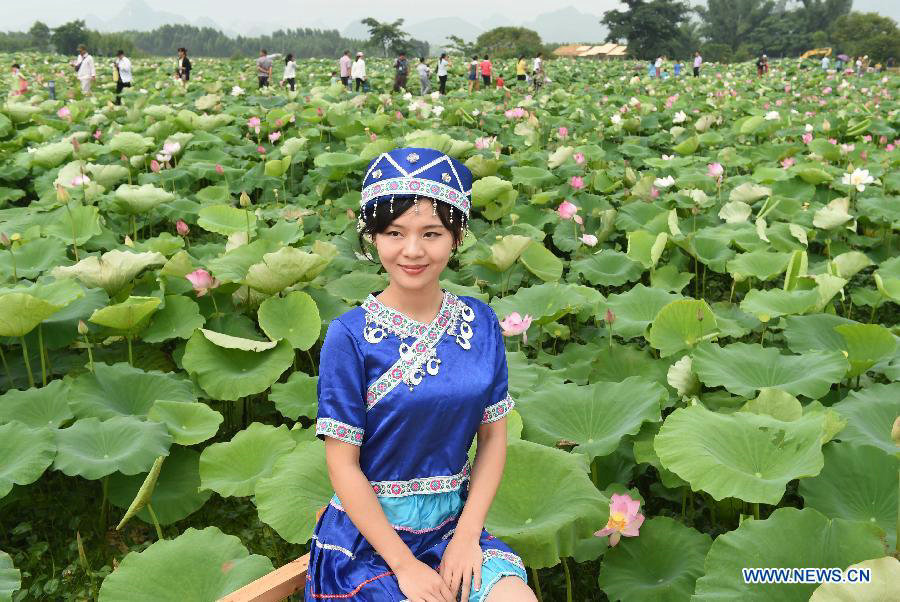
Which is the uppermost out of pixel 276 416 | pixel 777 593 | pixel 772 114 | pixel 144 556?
pixel 772 114

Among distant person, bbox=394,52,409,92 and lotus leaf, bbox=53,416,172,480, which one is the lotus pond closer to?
lotus leaf, bbox=53,416,172,480

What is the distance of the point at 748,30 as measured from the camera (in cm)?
5597

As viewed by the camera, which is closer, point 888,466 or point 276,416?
point 888,466

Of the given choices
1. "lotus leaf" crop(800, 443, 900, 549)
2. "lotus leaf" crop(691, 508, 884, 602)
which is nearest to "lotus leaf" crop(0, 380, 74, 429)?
"lotus leaf" crop(691, 508, 884, 602)

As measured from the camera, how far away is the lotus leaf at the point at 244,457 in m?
2.12

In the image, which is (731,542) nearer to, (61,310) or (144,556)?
(144,556)

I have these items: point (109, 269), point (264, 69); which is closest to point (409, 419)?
point (109, 269)

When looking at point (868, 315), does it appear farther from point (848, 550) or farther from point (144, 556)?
point (144, 556)

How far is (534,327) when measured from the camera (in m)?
3.21

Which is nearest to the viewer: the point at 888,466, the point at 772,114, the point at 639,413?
the point at 888,466

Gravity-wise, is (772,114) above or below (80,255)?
above

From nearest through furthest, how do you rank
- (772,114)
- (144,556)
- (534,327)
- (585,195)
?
1. (144,556)
2. (534,327)
3. (585,195)
4. (772,114)

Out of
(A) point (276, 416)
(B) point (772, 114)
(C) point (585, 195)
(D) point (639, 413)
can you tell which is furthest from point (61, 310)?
(B) point (772, 114)

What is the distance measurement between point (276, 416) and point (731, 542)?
1848 millimetres
